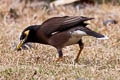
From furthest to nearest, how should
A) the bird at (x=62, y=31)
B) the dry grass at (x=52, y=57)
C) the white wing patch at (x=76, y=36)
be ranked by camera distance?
the bird at (x=62, y=31) → the white wing patch at (x=76, y=36) → the dry grass at (x=52, y=57)

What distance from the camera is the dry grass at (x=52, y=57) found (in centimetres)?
588

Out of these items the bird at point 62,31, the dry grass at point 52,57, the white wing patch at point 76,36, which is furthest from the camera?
the bird at point 62,31

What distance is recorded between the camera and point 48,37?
6973mm

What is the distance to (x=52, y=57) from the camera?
752 cm

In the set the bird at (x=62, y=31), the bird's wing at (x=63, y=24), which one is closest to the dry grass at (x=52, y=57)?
the bird at (x=62, y=31)

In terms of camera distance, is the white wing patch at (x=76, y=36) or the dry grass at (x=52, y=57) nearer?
the dry grass at (x=52, y=57)

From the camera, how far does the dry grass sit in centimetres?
588

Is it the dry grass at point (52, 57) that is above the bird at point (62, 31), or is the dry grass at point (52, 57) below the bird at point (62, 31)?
below

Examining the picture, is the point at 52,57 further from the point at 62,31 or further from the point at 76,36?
the point at 76,36

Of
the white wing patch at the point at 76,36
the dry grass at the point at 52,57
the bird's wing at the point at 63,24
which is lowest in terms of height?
the dry grass at the point at 52,57

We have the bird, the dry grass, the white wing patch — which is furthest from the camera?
the bird

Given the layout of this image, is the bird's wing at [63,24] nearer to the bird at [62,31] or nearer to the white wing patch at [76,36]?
the bird at [62,31]

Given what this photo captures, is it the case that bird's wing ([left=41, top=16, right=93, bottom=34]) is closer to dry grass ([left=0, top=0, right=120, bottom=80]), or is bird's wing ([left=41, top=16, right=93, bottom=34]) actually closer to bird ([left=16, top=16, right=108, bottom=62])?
bird ([left=16, top=16, right=108, bottom=62])

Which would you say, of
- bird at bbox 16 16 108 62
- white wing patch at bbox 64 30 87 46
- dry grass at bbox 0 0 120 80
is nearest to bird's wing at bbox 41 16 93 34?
bird at bbox 16 16 108 62
